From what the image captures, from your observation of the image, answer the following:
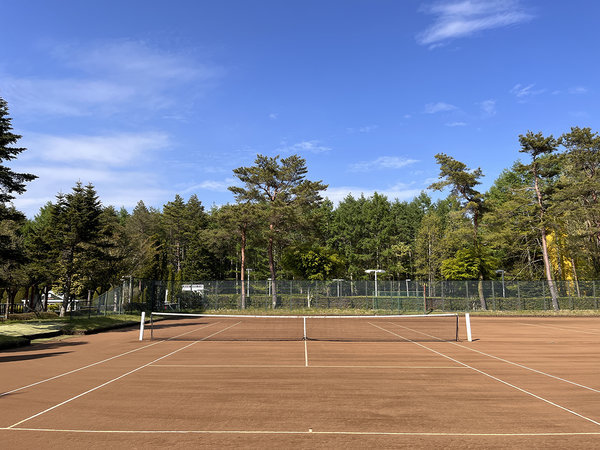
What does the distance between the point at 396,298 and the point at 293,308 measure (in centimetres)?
1021

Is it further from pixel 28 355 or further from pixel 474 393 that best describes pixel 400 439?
pixel 28 355

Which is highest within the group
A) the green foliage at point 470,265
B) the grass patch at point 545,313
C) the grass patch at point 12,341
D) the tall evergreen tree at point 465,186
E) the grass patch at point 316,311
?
the tall evergreen tree at point 465,186

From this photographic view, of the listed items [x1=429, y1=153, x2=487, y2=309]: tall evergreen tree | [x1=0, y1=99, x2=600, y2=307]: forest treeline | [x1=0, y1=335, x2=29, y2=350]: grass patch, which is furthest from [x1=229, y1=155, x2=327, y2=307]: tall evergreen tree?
[x1=0, y1=335, x2=29, y2=350]: grass patch

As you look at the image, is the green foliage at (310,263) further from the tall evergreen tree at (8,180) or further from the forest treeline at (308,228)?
the tall evergreen tree at (8,180)

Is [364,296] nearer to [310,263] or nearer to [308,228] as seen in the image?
[308,228]

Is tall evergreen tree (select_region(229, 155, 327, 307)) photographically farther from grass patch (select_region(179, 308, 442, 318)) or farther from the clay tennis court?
the clay tennis court

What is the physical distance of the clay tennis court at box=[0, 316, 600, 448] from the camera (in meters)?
6.28

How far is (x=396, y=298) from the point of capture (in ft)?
133

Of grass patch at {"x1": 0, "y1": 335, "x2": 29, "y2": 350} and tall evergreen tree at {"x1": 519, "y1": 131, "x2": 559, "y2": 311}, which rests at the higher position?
tall evergreen tree at {"x1": 519, "y1": 131, "x2": 559, "y2": 311}

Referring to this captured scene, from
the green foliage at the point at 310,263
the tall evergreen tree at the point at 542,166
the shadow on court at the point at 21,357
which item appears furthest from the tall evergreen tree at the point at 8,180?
the tall evergreen tree at the point at 542,166

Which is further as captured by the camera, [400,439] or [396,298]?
[396,298]

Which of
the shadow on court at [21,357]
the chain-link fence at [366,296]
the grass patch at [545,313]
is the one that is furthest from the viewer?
the chain-link fence at [366,296]

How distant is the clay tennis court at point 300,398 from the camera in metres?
6.28

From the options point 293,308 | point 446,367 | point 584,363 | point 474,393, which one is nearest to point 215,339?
point 446,367
